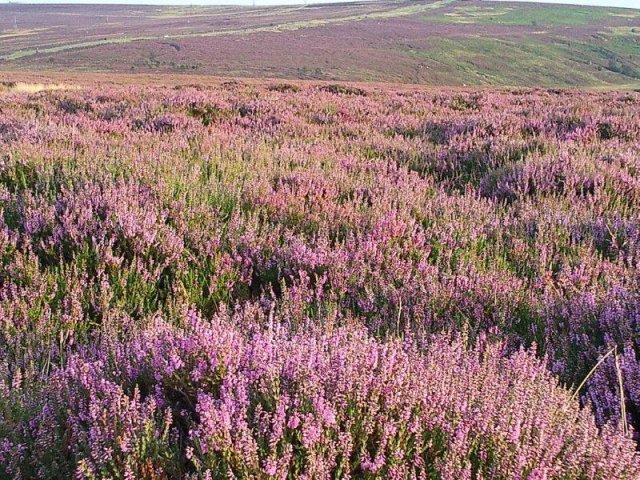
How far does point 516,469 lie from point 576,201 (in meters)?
3.80

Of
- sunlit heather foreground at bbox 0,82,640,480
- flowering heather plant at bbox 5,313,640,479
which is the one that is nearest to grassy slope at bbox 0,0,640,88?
sunlit heather foreground at bbox 0,82,640,480

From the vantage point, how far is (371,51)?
293 feet

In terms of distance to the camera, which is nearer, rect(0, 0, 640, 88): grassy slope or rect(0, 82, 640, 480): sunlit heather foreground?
rect(0, 82, 640, 480): sunlit heather foreground

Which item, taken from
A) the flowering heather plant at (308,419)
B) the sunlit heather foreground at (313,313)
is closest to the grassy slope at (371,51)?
the sunlit heather foreground at (313,313)

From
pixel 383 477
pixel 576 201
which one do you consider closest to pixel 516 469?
pixel 383 477

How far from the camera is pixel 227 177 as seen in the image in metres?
5.10

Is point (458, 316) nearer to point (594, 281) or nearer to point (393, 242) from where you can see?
point (594, 281)

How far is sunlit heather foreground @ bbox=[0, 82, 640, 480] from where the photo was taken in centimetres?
155

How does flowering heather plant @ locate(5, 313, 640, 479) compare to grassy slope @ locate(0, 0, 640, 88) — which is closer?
flowering heather plant @ locate(5, 313, 640, 479)

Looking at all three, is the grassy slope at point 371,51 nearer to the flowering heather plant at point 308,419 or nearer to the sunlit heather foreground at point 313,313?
the sunlit heather foreground at point 313,313

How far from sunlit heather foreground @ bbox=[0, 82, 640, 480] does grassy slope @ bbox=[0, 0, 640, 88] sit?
6563 cm

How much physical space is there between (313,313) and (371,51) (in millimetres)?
92122

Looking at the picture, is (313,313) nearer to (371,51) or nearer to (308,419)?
(308,419)

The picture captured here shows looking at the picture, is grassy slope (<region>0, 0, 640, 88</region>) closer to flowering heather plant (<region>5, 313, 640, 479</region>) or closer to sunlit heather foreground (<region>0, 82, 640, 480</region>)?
sunlit heather foreground (<region>0, 82, 640, 480</region>)
